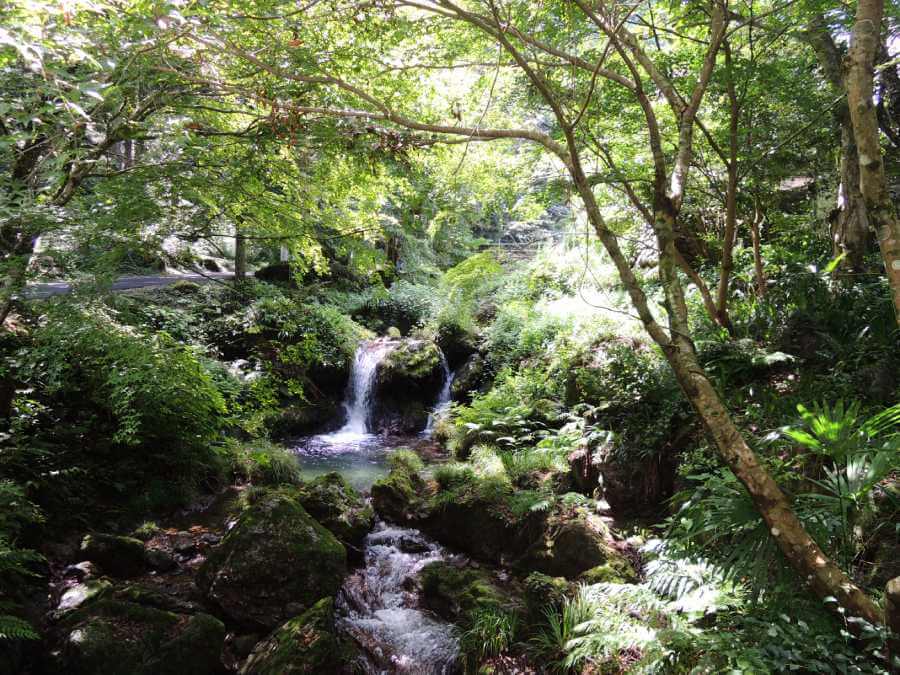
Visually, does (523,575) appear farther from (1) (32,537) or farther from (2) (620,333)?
(1) (32,537)

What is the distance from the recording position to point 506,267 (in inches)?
626

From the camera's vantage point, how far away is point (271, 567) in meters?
4.90

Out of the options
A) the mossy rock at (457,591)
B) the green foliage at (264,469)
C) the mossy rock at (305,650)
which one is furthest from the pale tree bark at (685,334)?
the green foliage at (264,469)

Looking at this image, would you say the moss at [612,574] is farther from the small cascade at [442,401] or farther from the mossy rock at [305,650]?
the small cascade at [442,401]

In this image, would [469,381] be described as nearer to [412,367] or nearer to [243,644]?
[412,367]

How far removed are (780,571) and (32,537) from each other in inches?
261

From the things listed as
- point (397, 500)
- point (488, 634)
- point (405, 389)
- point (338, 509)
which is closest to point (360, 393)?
point (405, 389)

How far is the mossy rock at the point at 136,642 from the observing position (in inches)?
148

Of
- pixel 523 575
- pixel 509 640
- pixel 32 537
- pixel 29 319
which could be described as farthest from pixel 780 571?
pixel 29 319

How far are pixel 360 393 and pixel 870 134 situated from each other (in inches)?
431

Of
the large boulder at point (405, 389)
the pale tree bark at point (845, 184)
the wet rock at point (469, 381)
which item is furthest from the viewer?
the wet rock at point (469, 381)

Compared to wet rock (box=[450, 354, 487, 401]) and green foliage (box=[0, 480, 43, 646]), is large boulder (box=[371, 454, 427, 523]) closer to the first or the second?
green foliage (box=[0, 480, 43, 646])

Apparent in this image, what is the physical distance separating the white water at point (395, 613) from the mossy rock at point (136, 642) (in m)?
1.28

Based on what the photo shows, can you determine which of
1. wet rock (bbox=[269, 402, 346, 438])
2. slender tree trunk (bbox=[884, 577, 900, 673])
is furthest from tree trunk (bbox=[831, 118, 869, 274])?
wet rock (bbox=[269, 402, 346, 438])
